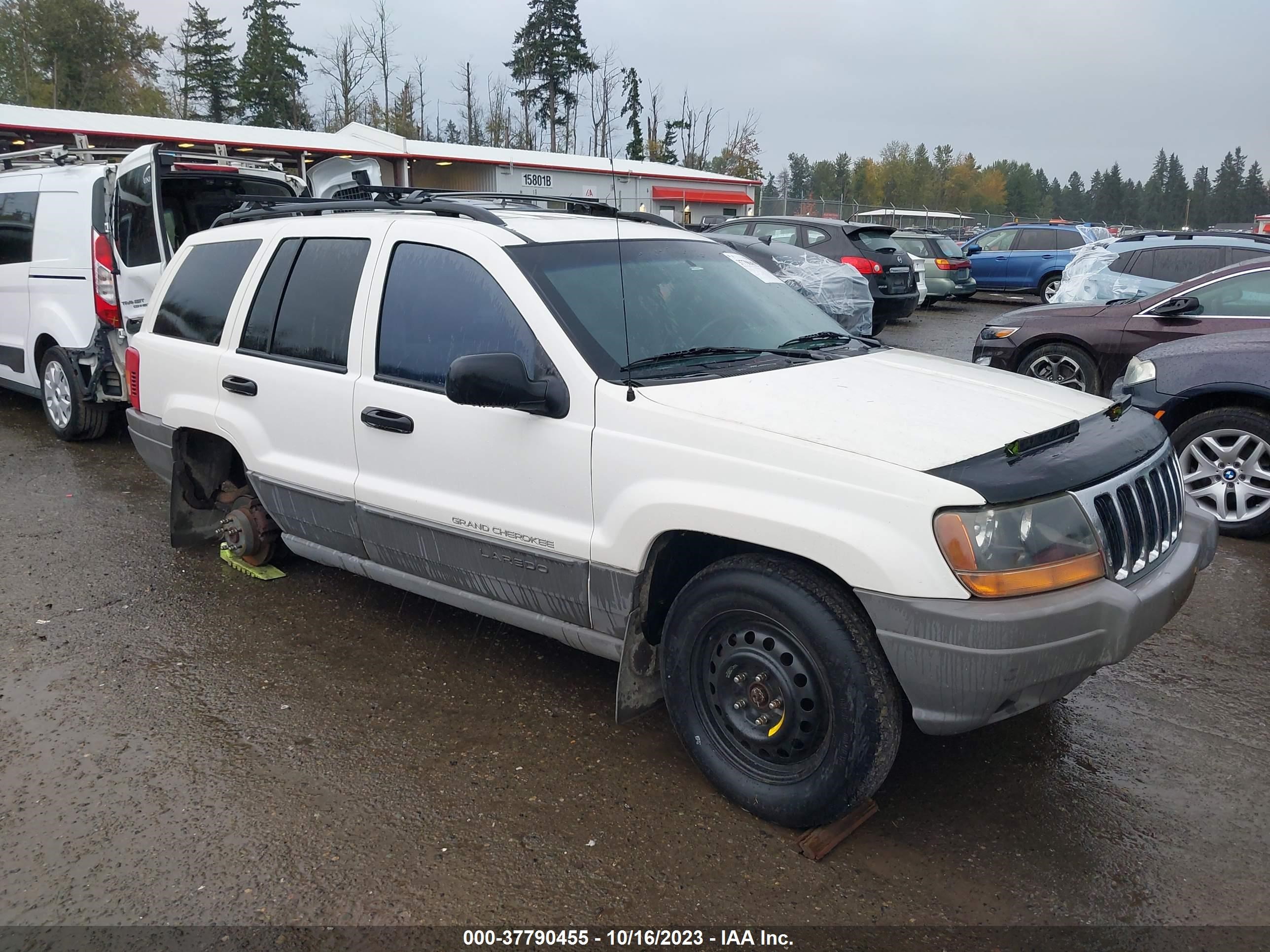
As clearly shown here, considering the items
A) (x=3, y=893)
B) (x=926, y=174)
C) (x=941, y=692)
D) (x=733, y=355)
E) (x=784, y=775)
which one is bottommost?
(x=3, y=893)

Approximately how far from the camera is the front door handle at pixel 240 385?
4.41m

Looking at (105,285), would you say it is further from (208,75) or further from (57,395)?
(208,75)

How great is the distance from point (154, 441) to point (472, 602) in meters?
2.35

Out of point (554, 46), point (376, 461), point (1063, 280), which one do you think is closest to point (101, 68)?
point (554, 46)

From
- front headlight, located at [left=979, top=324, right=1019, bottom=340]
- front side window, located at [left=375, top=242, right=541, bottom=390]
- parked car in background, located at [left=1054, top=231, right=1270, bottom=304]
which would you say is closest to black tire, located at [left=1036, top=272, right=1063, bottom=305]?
parked car in background, located at [left=1054, top=231, right=1270, bottom=304]

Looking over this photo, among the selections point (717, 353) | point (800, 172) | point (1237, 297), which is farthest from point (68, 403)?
point (800, 172)

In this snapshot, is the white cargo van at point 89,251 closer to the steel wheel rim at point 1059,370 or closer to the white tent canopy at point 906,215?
the steel wheel rim at point 1059,370

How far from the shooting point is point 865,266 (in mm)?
13742

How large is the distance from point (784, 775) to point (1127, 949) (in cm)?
99

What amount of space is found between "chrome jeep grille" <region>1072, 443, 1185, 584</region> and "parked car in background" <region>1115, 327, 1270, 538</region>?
2740mm

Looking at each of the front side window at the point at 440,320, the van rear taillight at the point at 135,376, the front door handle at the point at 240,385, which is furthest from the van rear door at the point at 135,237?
the front side window at the point at 440,320

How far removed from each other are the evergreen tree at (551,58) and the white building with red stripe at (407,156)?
381 inches

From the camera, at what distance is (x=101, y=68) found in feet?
173

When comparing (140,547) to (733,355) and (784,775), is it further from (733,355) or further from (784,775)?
(784,775)
